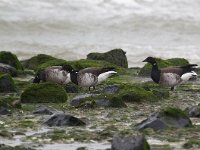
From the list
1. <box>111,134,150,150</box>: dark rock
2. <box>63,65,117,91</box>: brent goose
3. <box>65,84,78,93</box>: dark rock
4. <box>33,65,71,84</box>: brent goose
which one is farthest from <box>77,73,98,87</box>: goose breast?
<box>111,134,150,150</box>: dark rock

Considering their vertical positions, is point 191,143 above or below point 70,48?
below

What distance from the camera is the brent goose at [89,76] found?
2092 centimetres

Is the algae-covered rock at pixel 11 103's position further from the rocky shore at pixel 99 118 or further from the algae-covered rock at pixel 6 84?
the algae-covered rock at pixel 6 84

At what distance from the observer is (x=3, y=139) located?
12367 millimetres

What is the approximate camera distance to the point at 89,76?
21.0 meters

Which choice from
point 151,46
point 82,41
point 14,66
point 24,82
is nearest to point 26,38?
point 82,41

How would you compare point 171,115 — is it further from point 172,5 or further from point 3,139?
point 172,5

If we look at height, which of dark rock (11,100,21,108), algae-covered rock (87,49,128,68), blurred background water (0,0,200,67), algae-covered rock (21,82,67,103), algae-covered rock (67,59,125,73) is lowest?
dark rock (11,100,21,108)

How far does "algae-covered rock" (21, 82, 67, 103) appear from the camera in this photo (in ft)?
57.7

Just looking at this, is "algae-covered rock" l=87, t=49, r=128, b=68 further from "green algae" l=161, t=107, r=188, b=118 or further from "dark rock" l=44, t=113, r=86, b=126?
Result: "green algae" l=161, t=107, r=188, b=118

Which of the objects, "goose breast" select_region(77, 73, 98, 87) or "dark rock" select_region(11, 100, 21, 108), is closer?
"dark rock" select_region(11, 100, 21, 108)

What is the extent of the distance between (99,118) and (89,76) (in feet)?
19.8

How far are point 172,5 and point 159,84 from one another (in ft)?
109

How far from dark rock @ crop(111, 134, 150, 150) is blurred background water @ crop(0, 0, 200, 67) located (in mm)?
23838
